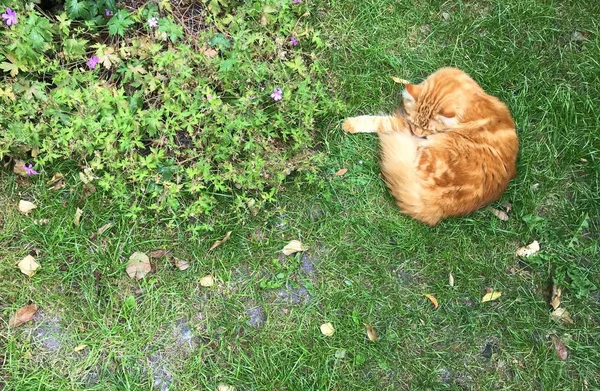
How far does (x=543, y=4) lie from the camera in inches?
147

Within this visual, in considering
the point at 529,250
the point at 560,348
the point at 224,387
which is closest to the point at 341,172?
the point at 529,250

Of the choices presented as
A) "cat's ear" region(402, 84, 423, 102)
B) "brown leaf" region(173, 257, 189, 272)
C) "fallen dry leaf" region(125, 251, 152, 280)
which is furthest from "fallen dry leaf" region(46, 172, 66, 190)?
"cat's ear" region(402, 84, 423, 102)

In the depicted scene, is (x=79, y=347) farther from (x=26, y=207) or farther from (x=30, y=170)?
(x=30, y=170)

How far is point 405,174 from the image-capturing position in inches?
123

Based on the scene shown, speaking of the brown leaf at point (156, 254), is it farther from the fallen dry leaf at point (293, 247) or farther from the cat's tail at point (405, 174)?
the cat's tail at point (405, 174)

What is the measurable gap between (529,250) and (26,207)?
3.31 meters

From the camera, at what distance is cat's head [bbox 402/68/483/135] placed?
3.20 metres

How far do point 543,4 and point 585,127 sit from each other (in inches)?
40.1

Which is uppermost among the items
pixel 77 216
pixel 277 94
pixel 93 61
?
pixel 93 61

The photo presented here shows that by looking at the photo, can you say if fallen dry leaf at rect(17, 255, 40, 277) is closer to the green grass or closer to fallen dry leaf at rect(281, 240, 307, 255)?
the green grass

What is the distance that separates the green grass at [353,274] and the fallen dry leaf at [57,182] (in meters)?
0.04

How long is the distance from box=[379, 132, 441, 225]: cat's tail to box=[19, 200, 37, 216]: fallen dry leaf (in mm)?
2266

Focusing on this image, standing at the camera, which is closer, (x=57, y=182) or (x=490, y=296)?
(x=57, y=182)

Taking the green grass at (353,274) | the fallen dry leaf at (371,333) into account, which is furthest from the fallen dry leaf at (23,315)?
the fallen dry leaf at (371,333)
